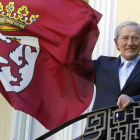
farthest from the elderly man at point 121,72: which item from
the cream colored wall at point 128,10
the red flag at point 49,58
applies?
the cream colored wall at point 128,10

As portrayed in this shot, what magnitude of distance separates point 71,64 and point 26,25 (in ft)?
2.54

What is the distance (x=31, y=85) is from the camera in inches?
226

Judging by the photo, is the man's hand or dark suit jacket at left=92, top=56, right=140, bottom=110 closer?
the man's hand

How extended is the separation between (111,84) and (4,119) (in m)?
3.77

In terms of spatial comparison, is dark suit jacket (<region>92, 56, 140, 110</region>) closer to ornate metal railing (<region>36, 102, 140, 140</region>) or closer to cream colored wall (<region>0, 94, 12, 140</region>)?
ornate metal railing (<region>36, 102, 140, 140</region>)

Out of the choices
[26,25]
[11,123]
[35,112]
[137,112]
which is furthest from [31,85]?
[11,123]

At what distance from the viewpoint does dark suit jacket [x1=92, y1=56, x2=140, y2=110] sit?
5051mm

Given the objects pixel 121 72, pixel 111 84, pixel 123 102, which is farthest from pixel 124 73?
pixel 123 102

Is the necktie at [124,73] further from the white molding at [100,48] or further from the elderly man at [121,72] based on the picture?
the white molding at [100,48]

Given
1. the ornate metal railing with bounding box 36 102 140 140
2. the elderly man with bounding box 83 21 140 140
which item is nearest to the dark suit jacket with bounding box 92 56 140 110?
the elderly man with bounding box 83 21 140 140

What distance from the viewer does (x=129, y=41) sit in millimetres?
5379

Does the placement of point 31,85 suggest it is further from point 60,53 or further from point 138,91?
point 138,91

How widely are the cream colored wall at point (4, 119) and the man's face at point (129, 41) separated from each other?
3.59 m

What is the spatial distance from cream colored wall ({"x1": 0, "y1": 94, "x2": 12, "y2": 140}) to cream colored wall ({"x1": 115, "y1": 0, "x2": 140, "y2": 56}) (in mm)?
2434
